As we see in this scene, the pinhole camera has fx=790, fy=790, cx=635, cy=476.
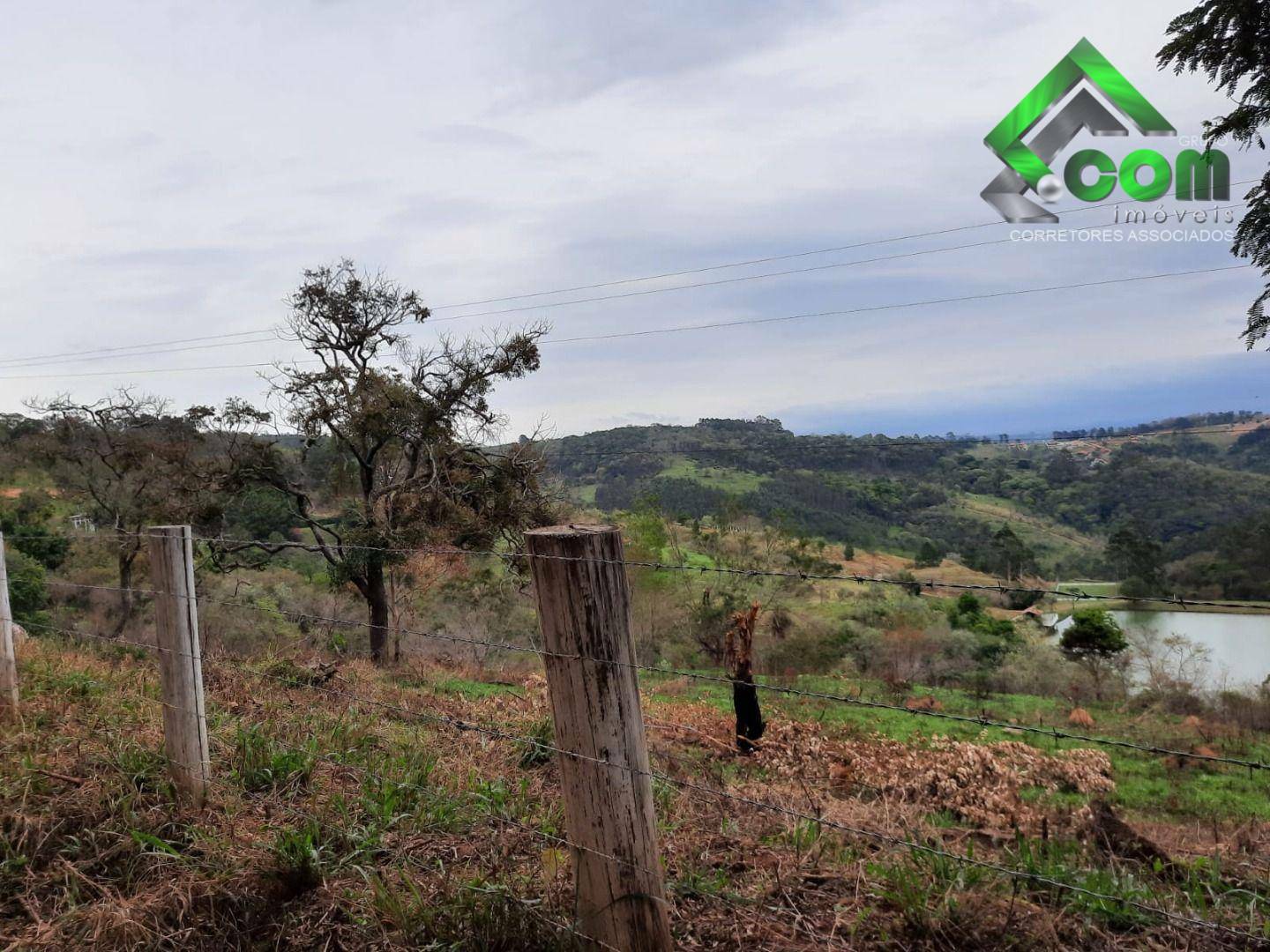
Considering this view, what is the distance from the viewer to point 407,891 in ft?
9.78

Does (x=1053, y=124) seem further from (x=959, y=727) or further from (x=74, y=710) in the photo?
(x=74, y=710)

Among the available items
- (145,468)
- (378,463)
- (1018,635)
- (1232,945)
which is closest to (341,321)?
(378,463)

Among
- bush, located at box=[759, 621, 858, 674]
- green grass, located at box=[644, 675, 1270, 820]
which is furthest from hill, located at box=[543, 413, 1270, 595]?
green grass, located at box=[644, 675, 1270, 820]

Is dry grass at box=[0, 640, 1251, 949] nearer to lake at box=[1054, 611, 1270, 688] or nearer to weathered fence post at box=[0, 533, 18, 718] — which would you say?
weathered fence post at box=[0, 533, 18, 718]

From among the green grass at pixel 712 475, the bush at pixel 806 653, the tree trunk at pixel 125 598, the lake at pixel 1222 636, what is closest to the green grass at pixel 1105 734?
the bush at pixel 806 653

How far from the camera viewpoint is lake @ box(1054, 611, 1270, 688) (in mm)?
31016

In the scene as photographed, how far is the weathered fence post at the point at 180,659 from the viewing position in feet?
12.2

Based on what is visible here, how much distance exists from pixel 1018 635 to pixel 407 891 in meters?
39.7

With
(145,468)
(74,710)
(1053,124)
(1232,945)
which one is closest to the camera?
(1232,945)

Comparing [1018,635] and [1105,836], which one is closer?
[1105,836]

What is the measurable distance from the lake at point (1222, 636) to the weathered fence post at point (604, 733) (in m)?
34.2

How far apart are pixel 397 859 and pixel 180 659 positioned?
1.47m

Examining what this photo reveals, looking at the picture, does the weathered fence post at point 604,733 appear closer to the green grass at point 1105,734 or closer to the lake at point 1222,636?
the green grass at point 1105,734

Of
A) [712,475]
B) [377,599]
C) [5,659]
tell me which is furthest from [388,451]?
[712,475]
